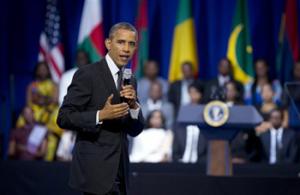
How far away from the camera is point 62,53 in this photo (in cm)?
1188

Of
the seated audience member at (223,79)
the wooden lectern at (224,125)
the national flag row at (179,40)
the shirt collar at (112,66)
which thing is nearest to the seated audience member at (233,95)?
the seated audience member at (223,79)

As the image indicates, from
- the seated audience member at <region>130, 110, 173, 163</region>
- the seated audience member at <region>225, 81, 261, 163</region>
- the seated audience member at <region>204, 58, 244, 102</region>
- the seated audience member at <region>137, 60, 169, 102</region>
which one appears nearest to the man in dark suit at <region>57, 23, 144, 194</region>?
the seated audience member at <region>225, 81, 261, 163</region>

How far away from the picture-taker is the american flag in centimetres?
1182

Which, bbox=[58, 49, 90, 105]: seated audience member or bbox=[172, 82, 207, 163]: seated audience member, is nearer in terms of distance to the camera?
bbox=[172, 82, 207, 163]: seated audience member

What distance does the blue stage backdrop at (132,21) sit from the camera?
1170 cm

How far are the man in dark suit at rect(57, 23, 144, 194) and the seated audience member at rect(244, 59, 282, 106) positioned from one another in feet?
20.1

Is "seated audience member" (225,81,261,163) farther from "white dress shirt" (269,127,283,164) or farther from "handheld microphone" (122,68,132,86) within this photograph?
"handheld microphone" (122,68,132,86)

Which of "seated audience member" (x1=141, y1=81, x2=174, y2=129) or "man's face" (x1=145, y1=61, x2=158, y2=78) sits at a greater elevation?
"man's face" (x1=145, y1=61, x2=158, y2=78)

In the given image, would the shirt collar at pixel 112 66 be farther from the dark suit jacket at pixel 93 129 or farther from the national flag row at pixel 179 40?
the national flag row at pixel 179 40

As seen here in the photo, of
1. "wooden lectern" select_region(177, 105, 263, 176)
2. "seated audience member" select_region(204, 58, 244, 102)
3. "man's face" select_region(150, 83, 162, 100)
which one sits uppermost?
"seated audience member" select_region(204, 58, 244, 102)

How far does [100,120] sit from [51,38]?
7869mm

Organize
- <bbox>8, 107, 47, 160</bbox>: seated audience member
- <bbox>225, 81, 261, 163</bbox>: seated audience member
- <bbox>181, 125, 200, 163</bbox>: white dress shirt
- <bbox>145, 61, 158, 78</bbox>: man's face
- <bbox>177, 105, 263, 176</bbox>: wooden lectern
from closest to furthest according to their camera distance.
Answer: <bbox>177, 105, 263, 176</bbox>: wooden lectern, <bbox>225, 81, 261, 163</bbox>: seated audience member, <bbox>181, 125, 200, 163</bbox>: white dress shirt, <bbox>8, 107, 47, 160</bbox>: seated audience member, <bbox>145, 61, 158, 78</bbox>: man's face

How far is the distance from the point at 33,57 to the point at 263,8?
11.7ft

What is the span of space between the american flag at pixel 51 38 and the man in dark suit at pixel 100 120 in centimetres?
751
